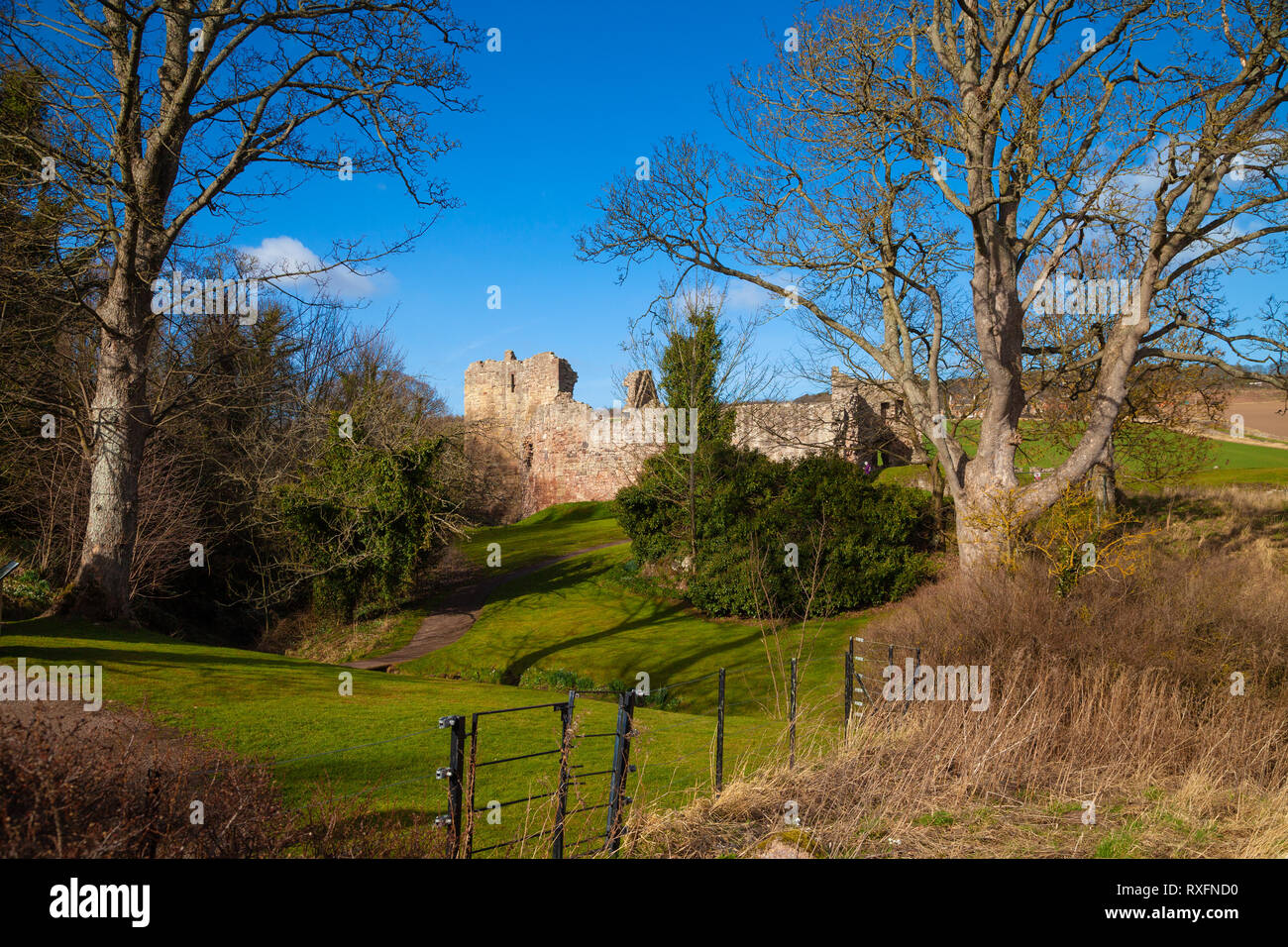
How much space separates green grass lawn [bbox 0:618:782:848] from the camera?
6641mm

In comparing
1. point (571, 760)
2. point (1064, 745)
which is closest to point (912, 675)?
point (1064, 745)

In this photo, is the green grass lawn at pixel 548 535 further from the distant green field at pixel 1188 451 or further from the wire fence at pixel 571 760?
the wire fence at pixel 571 760

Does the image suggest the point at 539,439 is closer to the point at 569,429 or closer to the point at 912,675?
the point at 569,429

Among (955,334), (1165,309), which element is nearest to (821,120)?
(955,334)

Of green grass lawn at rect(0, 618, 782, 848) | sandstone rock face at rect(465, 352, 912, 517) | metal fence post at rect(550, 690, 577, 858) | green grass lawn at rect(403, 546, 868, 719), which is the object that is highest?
sandstone rock face at rect(465, 352, 912, 517)

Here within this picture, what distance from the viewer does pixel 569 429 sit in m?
41.0

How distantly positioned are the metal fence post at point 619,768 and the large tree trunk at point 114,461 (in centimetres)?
1111

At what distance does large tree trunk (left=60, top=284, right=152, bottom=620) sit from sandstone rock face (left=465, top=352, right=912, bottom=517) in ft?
54.2

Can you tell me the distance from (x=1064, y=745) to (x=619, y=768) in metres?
4.62

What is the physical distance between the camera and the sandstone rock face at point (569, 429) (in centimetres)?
2817

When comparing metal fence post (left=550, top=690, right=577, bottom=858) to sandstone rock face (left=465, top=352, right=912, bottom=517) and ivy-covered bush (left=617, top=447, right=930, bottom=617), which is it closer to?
ivy-covered bush (left=617, top=447, right=930, bottom=617)

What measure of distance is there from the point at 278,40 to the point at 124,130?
2.91 meters

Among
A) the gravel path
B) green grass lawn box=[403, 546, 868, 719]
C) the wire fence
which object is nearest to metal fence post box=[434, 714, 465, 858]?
the wire fence

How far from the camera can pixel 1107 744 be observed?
22.5 feet
